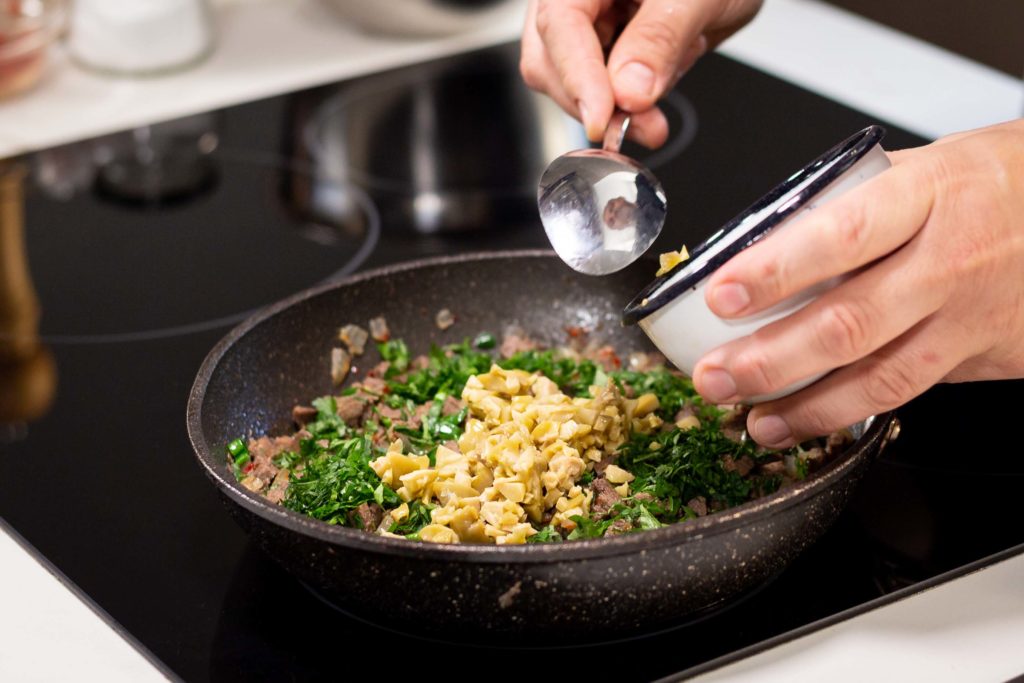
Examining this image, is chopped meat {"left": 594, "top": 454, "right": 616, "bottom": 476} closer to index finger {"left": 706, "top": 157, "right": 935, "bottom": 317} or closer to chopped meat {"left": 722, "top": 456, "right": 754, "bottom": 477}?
chopped meat {"left": 722, "top": 456, "right": 754, "bottom": 477}

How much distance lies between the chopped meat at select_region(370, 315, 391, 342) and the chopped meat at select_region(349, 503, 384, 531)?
27 centimetres

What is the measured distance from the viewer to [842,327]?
0.80m

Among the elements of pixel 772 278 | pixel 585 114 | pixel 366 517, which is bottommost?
pixel 366 517

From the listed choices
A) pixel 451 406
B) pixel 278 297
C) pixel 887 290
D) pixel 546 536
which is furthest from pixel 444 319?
pixel 887 290

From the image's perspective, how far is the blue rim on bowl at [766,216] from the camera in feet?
2.59

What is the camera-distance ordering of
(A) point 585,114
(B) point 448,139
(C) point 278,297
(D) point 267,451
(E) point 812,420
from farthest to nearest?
(B) point 448,139 < (C) point 278,297 < (A) point 585,114 < (D) point 267,451 < (E) point 812,420

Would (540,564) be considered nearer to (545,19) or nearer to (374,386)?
(374,386)

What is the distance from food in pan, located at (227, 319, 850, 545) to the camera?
0.88 meters

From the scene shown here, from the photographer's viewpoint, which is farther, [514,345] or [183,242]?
[183,242]

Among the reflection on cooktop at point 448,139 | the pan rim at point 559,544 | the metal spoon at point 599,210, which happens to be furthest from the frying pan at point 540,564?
the reflection on cooktop at point 448,139

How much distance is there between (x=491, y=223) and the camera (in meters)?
1.47

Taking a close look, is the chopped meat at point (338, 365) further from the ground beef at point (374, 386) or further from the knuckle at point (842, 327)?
the knuckle at point (842, 327)

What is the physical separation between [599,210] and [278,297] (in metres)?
0.43

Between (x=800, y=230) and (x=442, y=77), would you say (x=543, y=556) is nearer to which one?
(x=800, y=230)
